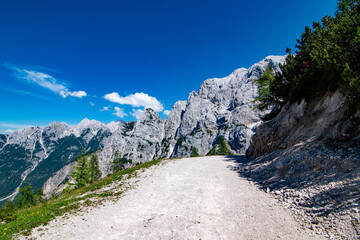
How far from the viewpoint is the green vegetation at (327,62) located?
1415 cm

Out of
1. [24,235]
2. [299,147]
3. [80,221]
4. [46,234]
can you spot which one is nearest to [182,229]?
[80,221]

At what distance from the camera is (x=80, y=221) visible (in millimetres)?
11016

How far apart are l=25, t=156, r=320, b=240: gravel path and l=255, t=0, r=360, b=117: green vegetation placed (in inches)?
436

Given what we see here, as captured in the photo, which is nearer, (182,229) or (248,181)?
(182,229)

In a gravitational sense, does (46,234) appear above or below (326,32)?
below

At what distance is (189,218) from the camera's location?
10148mm

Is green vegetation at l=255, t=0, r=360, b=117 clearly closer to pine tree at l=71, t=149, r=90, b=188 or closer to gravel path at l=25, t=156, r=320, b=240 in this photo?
gravel path at l=25, t=156, r=320, b=240

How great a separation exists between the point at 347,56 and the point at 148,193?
2205cm

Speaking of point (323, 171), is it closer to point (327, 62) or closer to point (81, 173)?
point (327, 62)

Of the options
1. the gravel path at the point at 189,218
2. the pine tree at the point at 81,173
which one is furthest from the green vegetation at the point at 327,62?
the pine tree at the point at 81,173

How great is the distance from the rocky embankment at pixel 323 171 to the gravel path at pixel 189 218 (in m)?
1.11

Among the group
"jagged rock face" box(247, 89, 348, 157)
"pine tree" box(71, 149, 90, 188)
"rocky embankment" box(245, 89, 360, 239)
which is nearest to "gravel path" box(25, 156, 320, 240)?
"rocky embankment" box(245, 89, 360, 239)

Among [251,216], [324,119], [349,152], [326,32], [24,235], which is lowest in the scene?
[251,216]

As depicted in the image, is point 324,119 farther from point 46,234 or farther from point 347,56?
point 46,234
